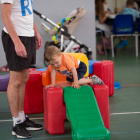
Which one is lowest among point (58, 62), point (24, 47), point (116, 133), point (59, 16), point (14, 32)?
point (116, 133)

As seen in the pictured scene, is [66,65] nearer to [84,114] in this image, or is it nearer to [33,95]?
[84,114]

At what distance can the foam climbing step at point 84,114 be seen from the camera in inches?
70.4

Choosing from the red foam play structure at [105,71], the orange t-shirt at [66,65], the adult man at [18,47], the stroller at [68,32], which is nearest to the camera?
the adult man at [18,47]

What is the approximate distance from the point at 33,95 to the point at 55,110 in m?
0.69

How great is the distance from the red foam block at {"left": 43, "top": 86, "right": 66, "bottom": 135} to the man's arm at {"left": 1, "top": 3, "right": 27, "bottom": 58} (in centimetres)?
41

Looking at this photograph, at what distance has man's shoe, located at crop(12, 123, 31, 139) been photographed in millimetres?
2074

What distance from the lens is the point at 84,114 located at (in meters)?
1.94

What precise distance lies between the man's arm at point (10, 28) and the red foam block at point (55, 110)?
411 mm

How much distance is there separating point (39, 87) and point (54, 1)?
10.7ft

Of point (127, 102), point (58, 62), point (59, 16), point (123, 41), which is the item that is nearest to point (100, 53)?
point (123, 41)

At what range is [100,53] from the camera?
293 inches

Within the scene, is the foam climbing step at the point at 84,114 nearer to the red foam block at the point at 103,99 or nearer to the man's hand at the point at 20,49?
the red foam block at the point at 103,99

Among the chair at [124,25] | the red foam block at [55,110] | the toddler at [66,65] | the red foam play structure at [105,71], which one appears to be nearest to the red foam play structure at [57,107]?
the red foam block at [55,110]

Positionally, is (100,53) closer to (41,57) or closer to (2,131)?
(41,57)
